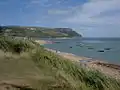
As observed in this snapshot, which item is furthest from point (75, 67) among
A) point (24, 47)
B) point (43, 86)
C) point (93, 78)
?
point (24, 47)

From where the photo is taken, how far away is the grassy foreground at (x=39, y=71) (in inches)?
202

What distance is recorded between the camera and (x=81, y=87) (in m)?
5.30

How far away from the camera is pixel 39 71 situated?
5.27 metres

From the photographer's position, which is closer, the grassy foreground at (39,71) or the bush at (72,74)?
the grassy foreground at (39,71)

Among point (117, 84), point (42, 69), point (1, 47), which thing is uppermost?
point (1, 47)

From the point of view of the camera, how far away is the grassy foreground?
16.8 ft

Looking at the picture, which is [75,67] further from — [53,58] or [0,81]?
[0,81]

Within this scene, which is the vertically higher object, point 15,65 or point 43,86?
point 15,65

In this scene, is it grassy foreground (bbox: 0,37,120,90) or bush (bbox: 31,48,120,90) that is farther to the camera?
bush (bbox: 31,48,120,90)

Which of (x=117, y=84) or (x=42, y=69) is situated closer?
(x=42, y=69)

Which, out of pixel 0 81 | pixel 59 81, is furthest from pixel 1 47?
pixel 59 81

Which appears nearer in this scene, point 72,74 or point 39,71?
point 39,71

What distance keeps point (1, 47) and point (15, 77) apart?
2.82ft

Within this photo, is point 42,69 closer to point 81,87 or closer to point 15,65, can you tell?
point 15,65
